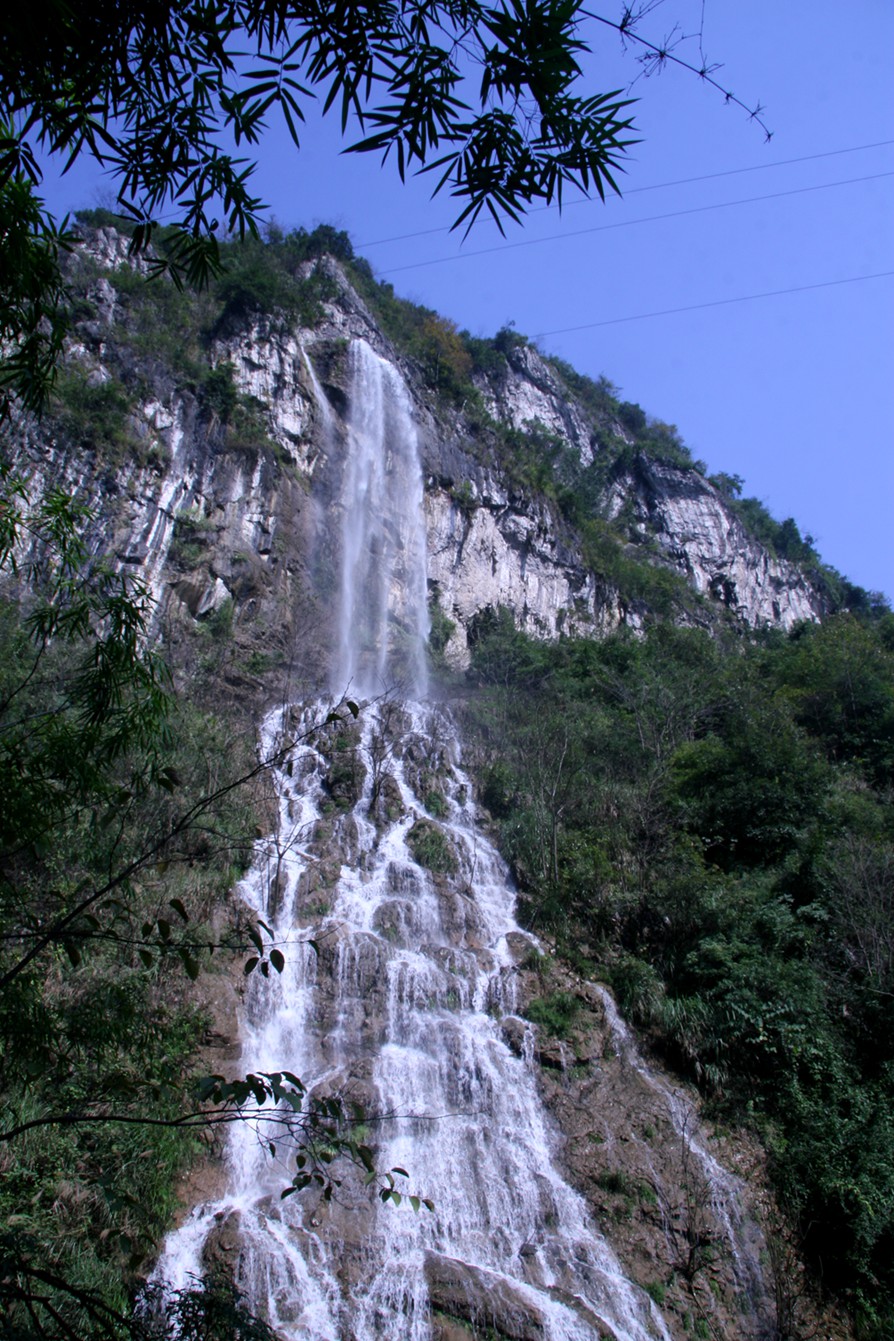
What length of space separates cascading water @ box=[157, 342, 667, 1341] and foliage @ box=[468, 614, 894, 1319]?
1433 mm

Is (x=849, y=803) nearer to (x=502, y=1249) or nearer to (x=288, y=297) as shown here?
(x=502, y=1249)

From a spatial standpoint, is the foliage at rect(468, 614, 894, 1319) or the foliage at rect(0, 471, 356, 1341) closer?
the foliage at rect(0, 471, 356, 1341)

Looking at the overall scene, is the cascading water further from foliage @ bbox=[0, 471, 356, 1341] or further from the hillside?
foliage @ bbox=[0, 471, 356, 1341]

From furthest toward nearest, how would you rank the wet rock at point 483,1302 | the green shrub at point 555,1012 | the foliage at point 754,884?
1. the green shrub at point 555,1012
2. the foliage at point 754,884
3. the wet rock at point 483,1302

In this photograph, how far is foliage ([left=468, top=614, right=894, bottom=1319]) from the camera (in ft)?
31.8

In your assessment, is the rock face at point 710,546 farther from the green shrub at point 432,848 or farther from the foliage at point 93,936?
the foliage at point 93,936

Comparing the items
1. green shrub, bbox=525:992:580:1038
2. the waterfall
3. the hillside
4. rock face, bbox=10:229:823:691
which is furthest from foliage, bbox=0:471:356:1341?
the waterfall

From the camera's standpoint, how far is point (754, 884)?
539 inches

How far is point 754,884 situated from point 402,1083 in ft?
23.7

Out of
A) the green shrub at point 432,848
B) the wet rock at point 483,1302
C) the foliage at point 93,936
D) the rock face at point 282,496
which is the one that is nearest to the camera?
the foliage at point 93,936

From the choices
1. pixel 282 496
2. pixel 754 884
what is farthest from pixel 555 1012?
pixel 282 496

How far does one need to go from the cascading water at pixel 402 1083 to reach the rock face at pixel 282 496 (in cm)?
674

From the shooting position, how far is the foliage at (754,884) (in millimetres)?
9698

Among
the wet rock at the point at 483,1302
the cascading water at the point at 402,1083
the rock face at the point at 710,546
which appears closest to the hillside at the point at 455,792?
the wet rock at the point at 483,1302
